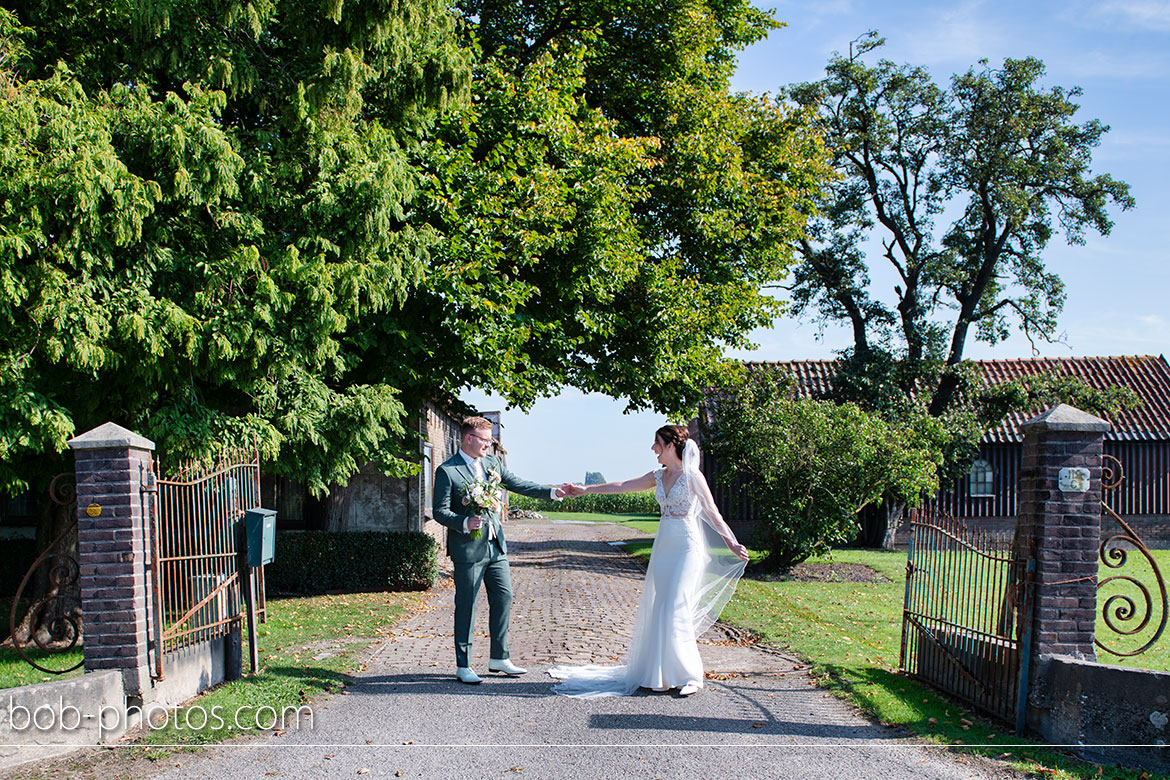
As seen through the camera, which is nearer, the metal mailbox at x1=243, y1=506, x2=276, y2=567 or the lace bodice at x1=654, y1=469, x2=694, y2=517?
the lace bodice at x1=654, y1=469, x2=694, y2=517

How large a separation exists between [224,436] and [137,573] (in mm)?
4175

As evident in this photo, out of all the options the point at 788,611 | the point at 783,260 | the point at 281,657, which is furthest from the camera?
the point at 783,260

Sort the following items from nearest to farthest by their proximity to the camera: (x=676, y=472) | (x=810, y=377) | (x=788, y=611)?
(x=676, y=472) < (x=788, y=611) < (x=810, y=377)

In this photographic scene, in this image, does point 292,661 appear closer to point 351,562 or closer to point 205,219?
point 205,219

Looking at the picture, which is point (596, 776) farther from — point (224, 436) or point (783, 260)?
point (783, 260)

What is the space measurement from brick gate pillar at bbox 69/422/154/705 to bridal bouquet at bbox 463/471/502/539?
8.21ft

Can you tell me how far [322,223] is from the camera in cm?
1073

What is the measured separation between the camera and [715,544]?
8031mm

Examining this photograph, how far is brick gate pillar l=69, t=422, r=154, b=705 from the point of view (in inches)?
242

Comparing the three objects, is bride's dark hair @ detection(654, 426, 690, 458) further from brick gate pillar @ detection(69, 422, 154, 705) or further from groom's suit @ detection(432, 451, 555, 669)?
brick gate pillar @ detection(69, 422, 154, 705)

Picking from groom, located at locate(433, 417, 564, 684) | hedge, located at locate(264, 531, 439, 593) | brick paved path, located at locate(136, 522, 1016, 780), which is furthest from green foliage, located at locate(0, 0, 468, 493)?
brick paved path, located at locate(136, 522, 1016, 780)

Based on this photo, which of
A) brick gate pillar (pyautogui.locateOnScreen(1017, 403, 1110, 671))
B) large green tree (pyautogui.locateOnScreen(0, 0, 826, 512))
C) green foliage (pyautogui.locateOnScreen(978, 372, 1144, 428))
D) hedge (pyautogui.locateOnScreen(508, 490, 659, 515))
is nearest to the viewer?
brick gate pillar (pyautogui.locateOnScreen(1017, 403, 1110, 671))

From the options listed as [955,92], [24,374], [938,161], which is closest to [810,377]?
[938,161]

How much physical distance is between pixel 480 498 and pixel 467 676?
1513 millimetres
